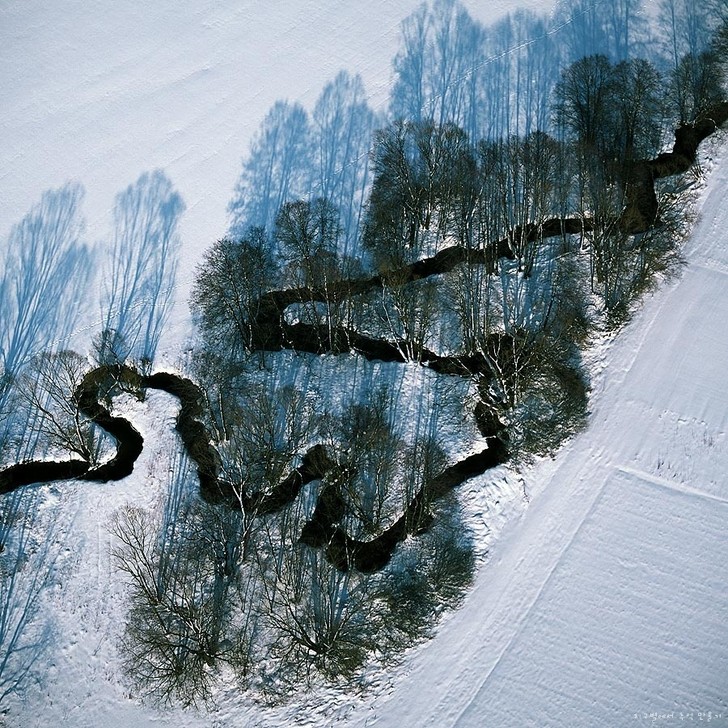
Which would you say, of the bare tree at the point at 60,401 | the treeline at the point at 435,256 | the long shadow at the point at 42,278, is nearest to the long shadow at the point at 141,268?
the long shadow at the point at 42,278

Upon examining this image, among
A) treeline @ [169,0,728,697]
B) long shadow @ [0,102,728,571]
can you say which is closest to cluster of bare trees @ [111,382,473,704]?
treeline @ [169,0,728,697]

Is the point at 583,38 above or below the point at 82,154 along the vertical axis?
above

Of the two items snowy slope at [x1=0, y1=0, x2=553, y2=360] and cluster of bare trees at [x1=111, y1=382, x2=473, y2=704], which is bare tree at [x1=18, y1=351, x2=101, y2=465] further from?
snowy slope at [x1=0, y1=0, x2=553, y2=360]

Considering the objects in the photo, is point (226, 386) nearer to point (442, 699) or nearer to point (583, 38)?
point (442, 699)

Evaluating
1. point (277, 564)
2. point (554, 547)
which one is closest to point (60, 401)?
point (277, 564)

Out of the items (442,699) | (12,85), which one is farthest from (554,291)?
(12,85)
